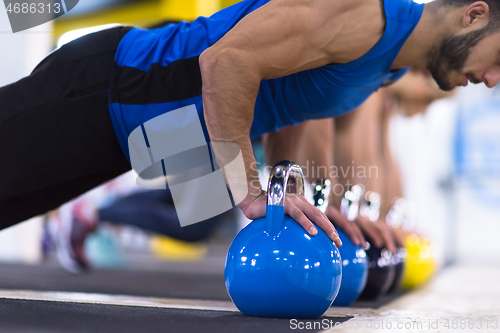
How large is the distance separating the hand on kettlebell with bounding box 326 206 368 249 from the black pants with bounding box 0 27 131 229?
26.2 inches

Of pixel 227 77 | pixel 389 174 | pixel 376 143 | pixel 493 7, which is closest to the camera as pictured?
pixel 227 77

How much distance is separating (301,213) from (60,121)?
28.4 inches

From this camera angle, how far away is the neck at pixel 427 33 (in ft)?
4.21

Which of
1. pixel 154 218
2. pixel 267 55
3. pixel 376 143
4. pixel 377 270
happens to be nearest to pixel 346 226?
pixel 377 270

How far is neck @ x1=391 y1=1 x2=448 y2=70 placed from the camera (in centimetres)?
128

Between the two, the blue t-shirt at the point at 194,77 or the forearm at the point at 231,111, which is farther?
the blue t-shirt at the point at 194,77

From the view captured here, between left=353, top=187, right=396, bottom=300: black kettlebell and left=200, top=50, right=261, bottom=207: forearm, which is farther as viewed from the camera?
left=353, top=187, right=396, bottom=300: black kettlebell

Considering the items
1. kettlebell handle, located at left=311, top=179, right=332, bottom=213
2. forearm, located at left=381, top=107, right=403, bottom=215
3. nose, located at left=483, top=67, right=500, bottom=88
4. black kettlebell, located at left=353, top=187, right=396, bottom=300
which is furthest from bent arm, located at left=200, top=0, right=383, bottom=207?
forearm, located at left=381, top=107, right=403, bottom=215

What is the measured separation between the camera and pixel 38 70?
1413mm

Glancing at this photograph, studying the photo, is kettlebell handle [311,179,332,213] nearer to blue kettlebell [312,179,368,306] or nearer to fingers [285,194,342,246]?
blue kettlebell [312,179,368,306]

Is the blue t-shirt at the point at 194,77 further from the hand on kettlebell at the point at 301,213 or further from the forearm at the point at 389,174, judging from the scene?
the forearm at the point at 389,174

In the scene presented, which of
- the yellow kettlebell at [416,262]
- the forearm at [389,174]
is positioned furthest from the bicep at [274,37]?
the forearm at [389,174]

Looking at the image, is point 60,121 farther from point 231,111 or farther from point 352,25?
point 352,25

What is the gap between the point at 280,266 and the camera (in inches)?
40.5
